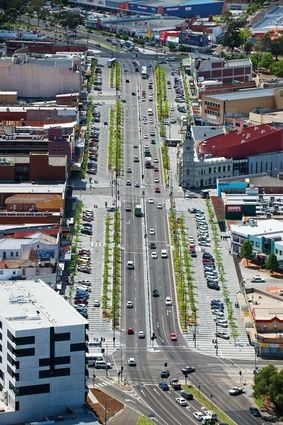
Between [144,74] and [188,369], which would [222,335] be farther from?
[144,74]

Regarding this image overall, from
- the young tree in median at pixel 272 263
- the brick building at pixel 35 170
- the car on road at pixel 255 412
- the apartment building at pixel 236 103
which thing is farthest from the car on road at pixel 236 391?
the apartment building at pixel 236 103

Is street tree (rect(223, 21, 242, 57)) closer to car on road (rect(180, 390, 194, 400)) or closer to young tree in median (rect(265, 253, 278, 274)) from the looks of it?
young tree in median (rect(265, 253, 278, 274))

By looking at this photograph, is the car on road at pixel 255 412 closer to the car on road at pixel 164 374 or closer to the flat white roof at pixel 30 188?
the car on road at pixel 164 374

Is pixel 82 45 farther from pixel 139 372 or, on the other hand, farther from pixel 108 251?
pixel 139 372

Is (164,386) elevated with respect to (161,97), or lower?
lower

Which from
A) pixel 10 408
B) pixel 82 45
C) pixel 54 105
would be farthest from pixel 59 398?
pixel 82 45

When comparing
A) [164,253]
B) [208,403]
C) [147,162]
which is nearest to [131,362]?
[208,403]

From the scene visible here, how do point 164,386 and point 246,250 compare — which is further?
point 246,250

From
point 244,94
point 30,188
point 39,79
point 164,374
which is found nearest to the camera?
point 164,374
